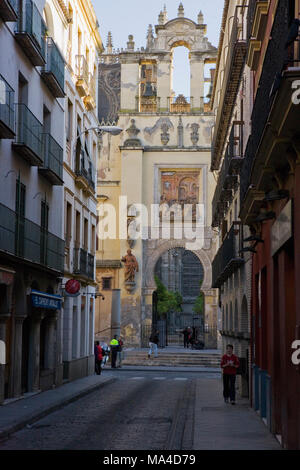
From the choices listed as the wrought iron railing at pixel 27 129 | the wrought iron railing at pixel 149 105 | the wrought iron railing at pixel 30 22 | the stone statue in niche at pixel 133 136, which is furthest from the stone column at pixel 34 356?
the wrought iron railing at pixel 149 105

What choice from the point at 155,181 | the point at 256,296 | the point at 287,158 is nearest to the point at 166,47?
the point at 155,181

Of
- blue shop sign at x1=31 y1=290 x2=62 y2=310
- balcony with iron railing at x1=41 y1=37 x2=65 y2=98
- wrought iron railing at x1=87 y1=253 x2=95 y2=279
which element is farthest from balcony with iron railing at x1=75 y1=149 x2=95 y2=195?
blue shop sign at x1=31 y1=290 x2=62 y2=310

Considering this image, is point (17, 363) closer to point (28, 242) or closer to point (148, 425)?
point (28, 242)

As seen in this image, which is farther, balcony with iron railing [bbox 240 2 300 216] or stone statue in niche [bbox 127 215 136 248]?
stone statue in niche [bbox 127 215 136 248]

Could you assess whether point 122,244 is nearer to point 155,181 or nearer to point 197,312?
point 155,181

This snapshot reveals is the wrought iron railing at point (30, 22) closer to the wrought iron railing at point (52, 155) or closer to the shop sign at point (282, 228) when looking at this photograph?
the wrought iron railing at point (52, 155)

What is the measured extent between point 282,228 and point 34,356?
39.2 feet

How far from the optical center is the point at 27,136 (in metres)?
19.4

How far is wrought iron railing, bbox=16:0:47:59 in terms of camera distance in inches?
756

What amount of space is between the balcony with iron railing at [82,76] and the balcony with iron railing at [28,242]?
714 cm

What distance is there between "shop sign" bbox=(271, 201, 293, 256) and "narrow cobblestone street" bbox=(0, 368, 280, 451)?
10.6ft

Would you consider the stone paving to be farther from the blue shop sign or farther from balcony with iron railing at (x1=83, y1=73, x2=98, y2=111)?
balcony with iron railing at (x1=83, y1=73, x2=98, y2=111)

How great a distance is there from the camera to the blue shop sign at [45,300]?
2039 centimetres
